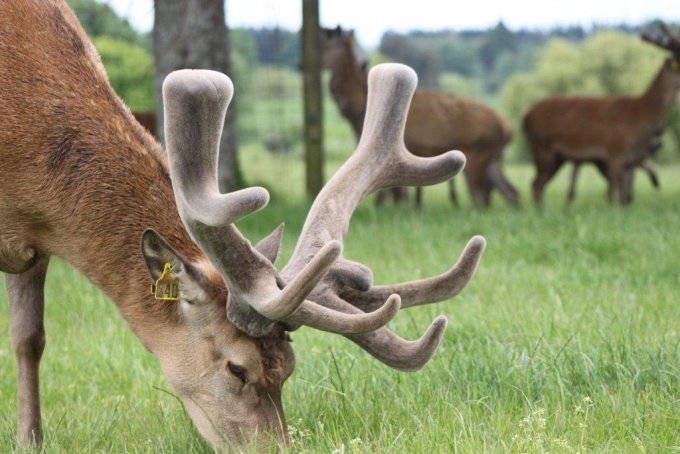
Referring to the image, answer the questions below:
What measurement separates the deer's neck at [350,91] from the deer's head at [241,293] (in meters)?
8.76

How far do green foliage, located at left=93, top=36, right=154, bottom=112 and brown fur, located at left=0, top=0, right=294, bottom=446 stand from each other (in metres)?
12.2

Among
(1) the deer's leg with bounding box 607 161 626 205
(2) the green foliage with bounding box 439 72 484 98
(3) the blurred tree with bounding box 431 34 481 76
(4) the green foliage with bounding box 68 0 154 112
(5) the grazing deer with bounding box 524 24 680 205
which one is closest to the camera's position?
(1) the deer's leg with bounding box 607 161 626 205

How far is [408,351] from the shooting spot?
10.8 ft

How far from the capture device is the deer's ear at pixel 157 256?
3.16m

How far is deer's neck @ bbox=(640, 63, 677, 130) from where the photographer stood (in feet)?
39.6

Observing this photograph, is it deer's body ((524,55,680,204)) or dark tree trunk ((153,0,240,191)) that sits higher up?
dark tree trunk ((153,0,240,191))

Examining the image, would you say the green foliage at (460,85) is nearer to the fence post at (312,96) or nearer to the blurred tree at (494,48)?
the blurred tree at (494,48)

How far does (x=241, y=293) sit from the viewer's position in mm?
3133

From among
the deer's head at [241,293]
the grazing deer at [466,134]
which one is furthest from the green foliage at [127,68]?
the deer's head at [241,293]

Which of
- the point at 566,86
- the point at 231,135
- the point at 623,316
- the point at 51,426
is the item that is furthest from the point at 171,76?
the point at 566,86

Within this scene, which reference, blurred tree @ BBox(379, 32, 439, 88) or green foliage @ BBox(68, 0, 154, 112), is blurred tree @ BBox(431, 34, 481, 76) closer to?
blurred tree @ BBox(379, 32, 439, 88)

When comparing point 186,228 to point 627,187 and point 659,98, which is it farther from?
point 659,98

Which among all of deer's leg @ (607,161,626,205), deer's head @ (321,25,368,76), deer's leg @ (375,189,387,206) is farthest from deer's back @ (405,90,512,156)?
deer's leg @ (607,161,626,205)

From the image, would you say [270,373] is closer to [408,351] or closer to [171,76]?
[408,351]
